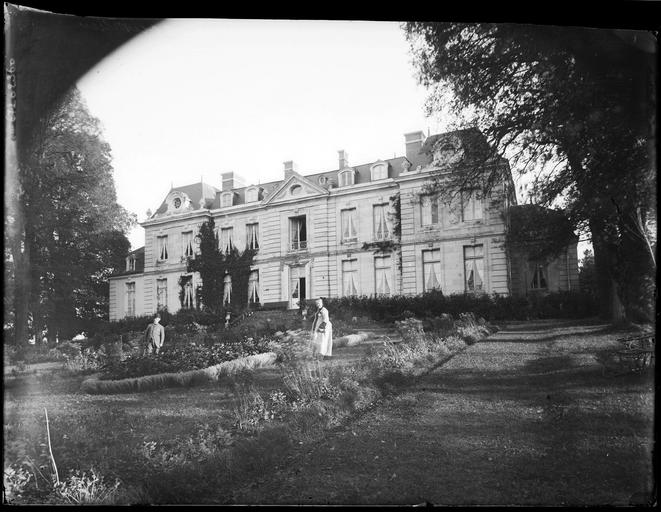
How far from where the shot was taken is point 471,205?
12.7ft

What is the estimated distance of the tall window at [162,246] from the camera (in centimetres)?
419

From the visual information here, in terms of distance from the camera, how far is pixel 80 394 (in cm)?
380

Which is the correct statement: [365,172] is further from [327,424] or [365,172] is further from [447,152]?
[327,424]

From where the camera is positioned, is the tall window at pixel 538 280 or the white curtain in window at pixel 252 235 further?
the white curtain in window at pixel 252 235

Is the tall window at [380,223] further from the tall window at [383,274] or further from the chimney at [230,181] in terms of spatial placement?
the chimney at [230,181]

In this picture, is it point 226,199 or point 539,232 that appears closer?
point 539,232

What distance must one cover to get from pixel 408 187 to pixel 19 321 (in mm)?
3466

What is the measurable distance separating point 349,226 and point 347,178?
1.42 feet

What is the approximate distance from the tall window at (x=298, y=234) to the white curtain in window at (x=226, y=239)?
572 millimetres

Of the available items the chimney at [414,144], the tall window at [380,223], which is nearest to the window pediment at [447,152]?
the chimney at [414,144]

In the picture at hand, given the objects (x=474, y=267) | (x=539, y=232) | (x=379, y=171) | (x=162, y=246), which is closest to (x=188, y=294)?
(x=162, y=246)

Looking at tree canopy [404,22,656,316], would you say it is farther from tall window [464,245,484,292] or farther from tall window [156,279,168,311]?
tall window [156,279,168,311]

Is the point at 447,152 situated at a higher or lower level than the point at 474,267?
higher

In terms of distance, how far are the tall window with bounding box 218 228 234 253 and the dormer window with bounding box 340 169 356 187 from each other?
44.7 inches
